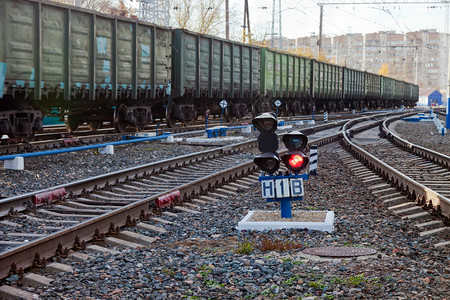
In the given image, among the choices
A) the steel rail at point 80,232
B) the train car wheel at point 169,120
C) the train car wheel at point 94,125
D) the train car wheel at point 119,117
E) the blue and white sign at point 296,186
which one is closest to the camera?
the steel rail at point 80,232

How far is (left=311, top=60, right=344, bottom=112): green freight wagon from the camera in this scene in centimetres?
4041

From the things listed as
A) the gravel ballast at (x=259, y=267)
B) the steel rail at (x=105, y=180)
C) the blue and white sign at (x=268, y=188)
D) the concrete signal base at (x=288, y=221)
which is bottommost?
the gravel ballast at (x=259, y=267)

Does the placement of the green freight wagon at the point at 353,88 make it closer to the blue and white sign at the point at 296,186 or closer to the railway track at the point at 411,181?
the railway track at the point at 411,181

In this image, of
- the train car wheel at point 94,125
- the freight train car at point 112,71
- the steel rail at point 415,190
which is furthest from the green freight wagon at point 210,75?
the steel rail at point 415,190

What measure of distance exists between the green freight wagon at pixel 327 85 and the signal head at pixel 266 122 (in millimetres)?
33517

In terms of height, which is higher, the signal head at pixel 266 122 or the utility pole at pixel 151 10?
the utility pole at pixel 151 10

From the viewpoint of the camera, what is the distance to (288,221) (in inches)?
264

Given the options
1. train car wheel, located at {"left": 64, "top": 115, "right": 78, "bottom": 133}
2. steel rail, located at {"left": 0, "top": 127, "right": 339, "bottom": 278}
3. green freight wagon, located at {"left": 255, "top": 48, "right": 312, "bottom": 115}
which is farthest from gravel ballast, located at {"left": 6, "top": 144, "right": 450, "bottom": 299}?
green freight wagon, located at {"left": 255, "top": 48, "right": 312, "bottom": 115}

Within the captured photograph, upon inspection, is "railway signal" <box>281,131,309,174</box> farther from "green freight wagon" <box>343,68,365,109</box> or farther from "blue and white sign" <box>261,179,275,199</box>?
"green freight wagon" <box>343,68,365,109</box>

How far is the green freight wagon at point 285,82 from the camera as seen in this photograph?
30.5m

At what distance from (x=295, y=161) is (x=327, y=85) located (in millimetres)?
37573

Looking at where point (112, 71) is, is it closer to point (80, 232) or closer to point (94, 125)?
point (94, 125)

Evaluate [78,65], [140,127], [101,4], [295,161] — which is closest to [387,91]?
[101,4]

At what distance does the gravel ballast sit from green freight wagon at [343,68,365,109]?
43591 millimetres
